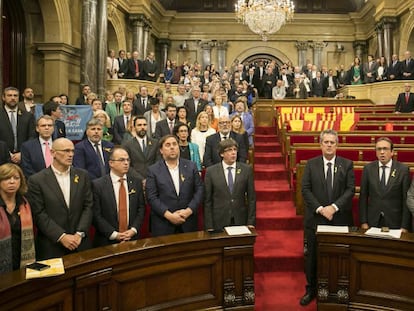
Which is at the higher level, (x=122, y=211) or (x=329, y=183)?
(x=329, y=183)

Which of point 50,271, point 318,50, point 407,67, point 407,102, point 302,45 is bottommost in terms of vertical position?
point 50,271

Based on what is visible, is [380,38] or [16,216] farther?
[380,38]

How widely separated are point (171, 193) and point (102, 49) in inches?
295

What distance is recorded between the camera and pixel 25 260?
2627 millimetres

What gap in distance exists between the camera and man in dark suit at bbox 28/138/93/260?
284 cm

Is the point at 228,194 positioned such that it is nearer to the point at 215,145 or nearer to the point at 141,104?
the point at 215,145

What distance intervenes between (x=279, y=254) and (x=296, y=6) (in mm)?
15635

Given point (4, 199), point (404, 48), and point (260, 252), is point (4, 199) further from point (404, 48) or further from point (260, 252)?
point (404, 48)

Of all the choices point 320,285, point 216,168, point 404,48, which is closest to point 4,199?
point 216,168

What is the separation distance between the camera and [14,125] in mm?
4602

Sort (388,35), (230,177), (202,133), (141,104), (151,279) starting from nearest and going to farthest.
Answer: (151,279), (230,177), (202,133), (141,104), (388,35)

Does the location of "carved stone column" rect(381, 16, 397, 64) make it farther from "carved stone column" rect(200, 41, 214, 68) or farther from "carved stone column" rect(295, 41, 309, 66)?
"carved stone column" rect(200, 41, 214, 68)

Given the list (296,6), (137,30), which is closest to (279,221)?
(137,30)

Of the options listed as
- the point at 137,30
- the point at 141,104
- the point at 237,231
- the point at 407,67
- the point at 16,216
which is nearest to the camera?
the point at 16,216
